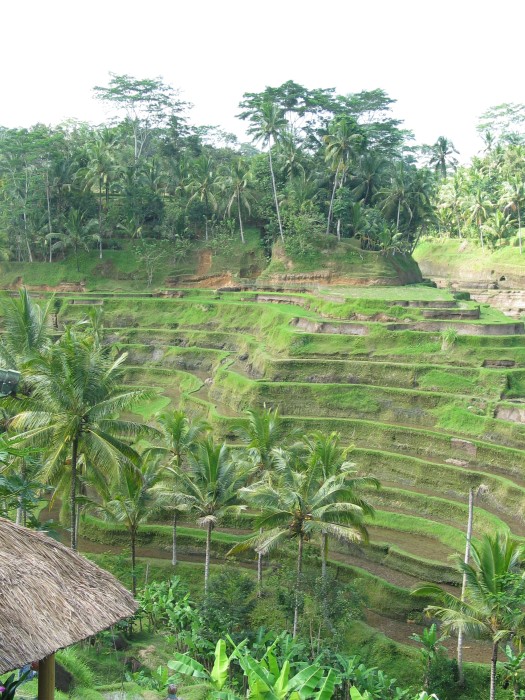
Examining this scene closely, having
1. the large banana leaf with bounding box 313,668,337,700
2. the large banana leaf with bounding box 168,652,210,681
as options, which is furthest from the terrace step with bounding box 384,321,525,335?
the large banana leaf with bounding box 313,668,337,700

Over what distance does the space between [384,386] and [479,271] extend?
120 feet

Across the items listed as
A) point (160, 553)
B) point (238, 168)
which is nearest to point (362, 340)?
point (160, 553)

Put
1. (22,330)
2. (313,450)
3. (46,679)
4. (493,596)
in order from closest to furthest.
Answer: (46,679)
(493,596)
(313,450)
(22,330)

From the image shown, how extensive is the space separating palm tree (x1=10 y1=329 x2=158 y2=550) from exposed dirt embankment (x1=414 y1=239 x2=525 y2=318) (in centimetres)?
4335

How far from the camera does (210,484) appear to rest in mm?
21688

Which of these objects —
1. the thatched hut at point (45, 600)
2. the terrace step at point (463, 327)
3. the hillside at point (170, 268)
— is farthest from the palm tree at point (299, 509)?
the hillside at point (170, 268)

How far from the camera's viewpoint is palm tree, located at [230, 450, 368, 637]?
19.5m

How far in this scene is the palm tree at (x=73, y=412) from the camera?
710 inches

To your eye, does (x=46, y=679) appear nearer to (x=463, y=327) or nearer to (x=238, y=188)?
(x=463, y=327)

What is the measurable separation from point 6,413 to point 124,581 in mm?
6342

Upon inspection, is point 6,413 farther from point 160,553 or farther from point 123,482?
point 160,553

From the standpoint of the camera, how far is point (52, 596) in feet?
30.5

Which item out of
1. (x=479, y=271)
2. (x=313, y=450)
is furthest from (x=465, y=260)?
(x=313, y=450)

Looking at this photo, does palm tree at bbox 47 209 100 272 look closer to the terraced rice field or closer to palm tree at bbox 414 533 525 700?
the terraced rice field
